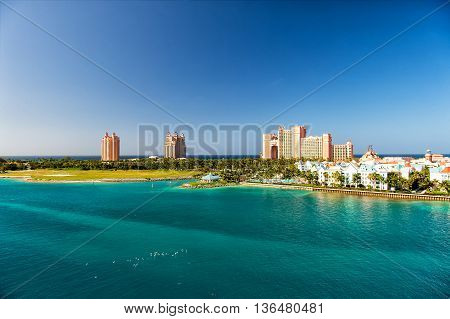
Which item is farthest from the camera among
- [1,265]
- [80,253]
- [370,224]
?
[370,224]

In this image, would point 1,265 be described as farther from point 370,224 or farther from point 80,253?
point 370,224

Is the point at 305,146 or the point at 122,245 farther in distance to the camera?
the point at 305,146

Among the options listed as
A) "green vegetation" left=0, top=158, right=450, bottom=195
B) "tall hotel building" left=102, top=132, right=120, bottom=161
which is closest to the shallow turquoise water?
"green vegetation" left=0, top=158, right=450, bottom=195

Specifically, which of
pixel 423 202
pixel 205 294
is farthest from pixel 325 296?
pixel 423 202

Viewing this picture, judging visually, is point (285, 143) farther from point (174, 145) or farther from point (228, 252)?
point (228, 252)

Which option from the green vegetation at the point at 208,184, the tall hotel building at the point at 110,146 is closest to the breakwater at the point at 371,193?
the green vegetation at the point at 208,184
